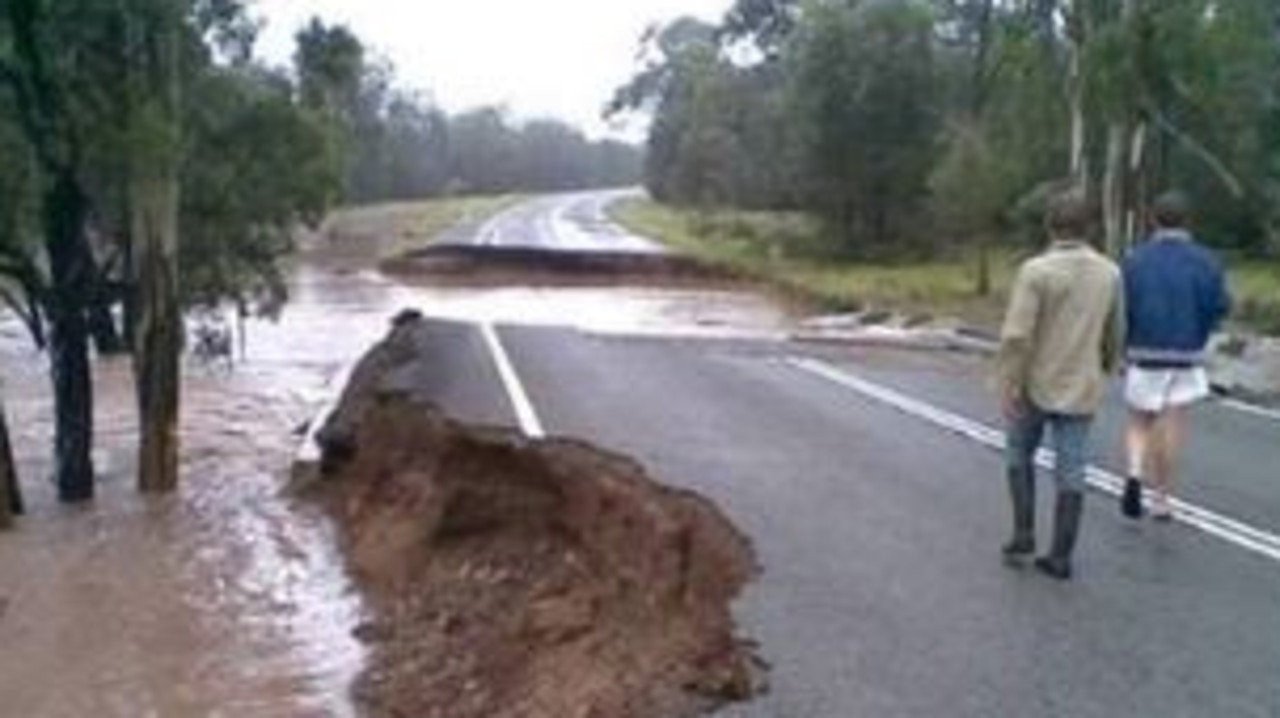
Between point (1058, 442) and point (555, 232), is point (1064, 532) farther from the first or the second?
point (555, 232)

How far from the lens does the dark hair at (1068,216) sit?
10055mm

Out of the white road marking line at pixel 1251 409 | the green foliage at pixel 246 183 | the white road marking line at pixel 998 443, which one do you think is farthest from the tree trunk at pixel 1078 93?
the white road marking line at pixel 1251 409

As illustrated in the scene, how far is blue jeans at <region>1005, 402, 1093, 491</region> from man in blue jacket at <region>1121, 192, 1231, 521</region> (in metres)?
1.88

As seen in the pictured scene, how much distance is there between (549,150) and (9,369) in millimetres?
151059

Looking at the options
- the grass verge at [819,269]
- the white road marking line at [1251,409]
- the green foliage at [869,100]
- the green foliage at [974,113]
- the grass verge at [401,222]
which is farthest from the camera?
the grass verge at [401,222]

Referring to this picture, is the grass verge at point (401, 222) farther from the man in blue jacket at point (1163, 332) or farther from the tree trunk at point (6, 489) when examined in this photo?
the man in blue jacket at point (1163, 332)

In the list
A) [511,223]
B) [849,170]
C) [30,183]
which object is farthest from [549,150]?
[30,183]

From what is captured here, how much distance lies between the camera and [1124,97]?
3158cm

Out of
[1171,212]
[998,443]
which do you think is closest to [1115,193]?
[998,443]

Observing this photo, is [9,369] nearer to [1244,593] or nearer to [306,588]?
[306,588]

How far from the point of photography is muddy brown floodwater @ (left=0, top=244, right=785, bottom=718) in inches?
474

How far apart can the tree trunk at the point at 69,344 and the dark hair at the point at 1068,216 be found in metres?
12.3

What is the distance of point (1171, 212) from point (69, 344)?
472 inches

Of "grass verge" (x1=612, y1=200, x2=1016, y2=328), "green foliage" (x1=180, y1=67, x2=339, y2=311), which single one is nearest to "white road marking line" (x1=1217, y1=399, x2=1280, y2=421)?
"green foliage" (x1=180, y1=67, x2=339, y2=311)
